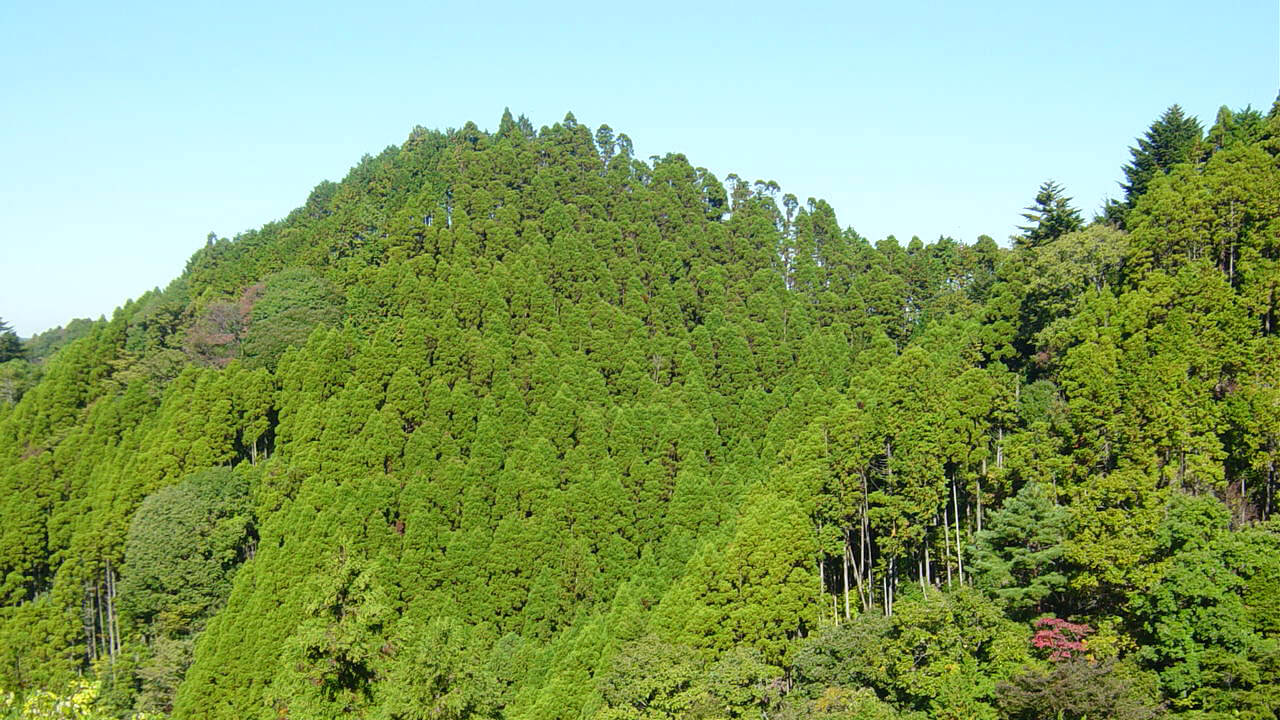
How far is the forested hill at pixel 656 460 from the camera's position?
26.8m

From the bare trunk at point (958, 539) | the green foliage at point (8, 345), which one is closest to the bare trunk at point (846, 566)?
the bare trunk at point (958, 539)

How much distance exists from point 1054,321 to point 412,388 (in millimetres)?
24693

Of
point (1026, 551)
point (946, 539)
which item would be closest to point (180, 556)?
point (946, 539)

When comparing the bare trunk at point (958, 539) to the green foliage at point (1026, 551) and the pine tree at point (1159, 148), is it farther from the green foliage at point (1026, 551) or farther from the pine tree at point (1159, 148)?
the pine tree at point (1159, 148)

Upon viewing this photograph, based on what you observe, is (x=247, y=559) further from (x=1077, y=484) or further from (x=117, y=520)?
(x=1077, y=484)

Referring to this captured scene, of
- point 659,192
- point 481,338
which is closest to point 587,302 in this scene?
point 481,338

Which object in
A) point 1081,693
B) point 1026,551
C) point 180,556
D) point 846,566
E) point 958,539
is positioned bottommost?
point 1081,693

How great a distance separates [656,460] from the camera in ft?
132

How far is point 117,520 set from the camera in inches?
1617

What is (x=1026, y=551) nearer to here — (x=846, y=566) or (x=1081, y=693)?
(x=1081, y=693)

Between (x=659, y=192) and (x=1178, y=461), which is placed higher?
(x=659, y=192)

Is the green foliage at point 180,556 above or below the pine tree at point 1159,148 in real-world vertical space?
below

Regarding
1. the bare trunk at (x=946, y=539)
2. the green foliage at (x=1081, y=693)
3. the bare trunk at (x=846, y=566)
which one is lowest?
the green foliage at (x=1081, y=693)

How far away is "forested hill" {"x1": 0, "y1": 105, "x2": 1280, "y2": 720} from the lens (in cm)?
2677
